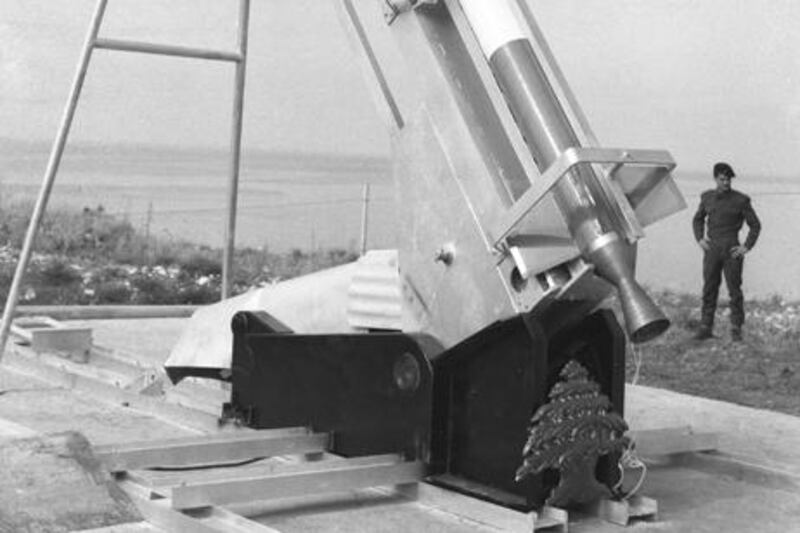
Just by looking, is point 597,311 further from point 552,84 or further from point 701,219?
point 701,219

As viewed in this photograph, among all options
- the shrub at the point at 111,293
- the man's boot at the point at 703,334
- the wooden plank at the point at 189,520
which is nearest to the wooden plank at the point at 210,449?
the wooden plank at the point at 189,520

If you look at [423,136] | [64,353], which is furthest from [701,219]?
[423,136]

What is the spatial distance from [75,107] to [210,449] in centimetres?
199

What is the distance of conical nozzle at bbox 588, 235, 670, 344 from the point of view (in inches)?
175

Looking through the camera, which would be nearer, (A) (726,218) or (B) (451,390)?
(B) (451,390)

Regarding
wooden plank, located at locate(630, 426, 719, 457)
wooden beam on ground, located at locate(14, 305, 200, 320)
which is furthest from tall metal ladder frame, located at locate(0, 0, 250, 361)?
wooden beam on ground, located at locate(14, 305, 200, 320)

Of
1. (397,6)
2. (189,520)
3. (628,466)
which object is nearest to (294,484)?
(189,520)

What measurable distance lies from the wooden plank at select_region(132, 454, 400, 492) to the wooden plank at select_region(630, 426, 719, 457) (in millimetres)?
1352

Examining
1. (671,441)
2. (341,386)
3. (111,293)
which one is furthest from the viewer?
(111,293)

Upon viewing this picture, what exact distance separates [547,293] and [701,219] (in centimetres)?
778

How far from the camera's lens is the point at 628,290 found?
177 inches

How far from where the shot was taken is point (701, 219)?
473 inches

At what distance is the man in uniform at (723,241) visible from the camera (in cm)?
1188

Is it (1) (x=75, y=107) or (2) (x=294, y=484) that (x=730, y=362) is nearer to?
(1) (x=75, y=107)
